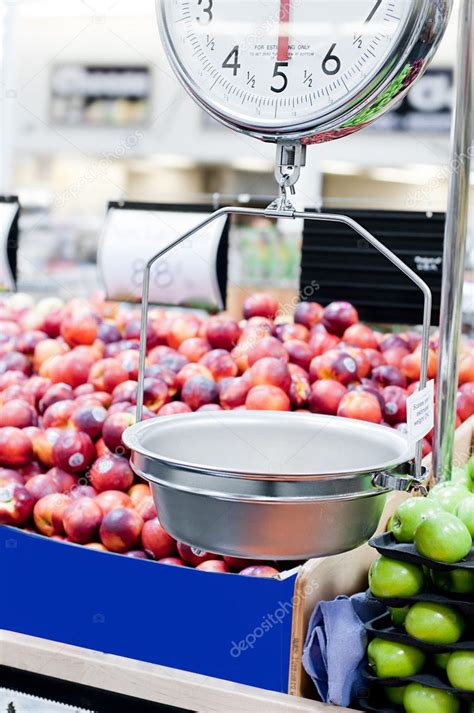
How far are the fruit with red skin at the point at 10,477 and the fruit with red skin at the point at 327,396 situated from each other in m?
0.68

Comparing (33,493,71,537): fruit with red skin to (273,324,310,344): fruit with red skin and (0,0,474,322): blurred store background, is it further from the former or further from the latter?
(0,0,474,322): blurred store background

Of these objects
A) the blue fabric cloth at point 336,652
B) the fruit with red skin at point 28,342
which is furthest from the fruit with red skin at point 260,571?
the fruit with red skin at point 28,342

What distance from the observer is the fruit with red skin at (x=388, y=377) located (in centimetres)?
223

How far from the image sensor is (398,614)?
1.34m

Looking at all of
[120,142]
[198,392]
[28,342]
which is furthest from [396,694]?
[120,142]

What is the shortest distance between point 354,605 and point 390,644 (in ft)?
0.46

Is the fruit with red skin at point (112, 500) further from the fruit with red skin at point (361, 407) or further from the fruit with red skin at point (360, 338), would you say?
the fruit with red skin at point (360, 338)

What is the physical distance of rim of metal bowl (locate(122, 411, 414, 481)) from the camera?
911 mm

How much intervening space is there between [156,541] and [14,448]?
0.48 meters

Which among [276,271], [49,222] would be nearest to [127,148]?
[49,222]

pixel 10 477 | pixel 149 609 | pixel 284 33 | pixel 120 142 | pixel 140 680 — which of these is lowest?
pixel 140 680

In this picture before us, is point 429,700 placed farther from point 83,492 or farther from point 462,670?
point 83,492

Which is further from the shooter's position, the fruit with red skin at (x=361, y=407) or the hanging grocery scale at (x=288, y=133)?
the fruit with red skin at (x=361, y=407)

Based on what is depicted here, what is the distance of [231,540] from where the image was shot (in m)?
0.97
